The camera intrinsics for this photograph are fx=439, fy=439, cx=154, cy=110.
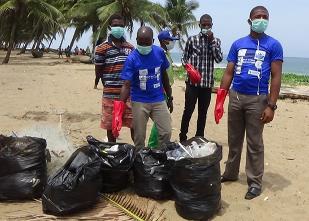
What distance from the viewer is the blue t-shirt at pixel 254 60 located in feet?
13.8

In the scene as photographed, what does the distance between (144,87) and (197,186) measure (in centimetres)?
123

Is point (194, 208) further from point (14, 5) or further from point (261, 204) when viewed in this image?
point (14, 5)

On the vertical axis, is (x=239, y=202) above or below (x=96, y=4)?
below

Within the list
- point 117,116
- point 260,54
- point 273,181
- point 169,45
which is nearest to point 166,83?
point 117,116

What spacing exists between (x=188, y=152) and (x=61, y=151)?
163 cm

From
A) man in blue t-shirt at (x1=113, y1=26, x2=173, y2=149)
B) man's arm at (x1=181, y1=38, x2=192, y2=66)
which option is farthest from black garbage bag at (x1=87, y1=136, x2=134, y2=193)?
man's arm at (x1=181, y1=38, x2=192, y2=66)

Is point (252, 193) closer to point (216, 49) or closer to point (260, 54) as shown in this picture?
point (260, 54)

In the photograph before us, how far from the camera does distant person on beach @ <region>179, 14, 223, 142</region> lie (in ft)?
18.0

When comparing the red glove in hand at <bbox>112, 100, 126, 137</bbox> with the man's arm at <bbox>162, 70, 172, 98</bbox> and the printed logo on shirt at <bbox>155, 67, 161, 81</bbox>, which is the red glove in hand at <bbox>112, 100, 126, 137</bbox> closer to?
the printed logo on shirt at <bbox>155, 67, 161, 81</bbox>

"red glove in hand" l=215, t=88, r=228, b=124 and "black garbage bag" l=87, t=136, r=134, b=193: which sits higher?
"red glove in hand" l=215, t=88, r=228, b=124

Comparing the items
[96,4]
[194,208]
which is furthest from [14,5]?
[194,208]

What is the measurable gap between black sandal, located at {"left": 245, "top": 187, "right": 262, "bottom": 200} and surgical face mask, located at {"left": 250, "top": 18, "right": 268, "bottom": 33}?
1.56 m

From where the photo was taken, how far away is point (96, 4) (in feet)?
101

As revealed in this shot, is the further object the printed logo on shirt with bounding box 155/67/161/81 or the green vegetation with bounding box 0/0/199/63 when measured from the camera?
the green vegetation with bounding box 0/0/199/63
